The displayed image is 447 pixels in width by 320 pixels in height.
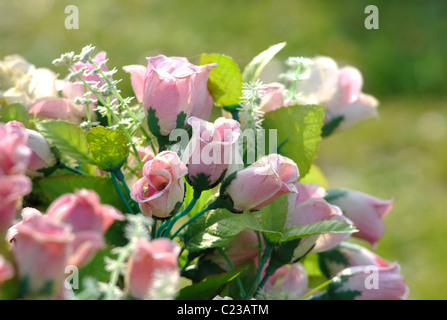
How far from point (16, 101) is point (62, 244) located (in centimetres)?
36

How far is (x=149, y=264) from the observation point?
12.2 inches

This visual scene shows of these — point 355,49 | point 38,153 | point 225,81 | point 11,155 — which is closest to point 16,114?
point 38,153

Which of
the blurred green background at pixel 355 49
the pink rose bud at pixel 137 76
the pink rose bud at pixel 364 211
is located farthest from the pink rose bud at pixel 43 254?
the blurred green background at pixel 355 49

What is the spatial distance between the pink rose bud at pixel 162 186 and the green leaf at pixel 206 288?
0.17ft

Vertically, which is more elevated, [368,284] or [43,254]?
[43,254]

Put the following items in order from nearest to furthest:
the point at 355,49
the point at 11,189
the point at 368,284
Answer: the point at 11,189 → the point at 368,284 → the point at 355,49

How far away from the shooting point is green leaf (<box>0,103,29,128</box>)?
0.56 m

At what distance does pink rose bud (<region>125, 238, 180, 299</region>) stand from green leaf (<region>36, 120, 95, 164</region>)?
19 cm

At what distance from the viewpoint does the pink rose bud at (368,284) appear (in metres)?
0.54

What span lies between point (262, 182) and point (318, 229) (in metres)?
0.06

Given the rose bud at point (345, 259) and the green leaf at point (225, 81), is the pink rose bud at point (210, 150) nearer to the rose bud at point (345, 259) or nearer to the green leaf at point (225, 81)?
the green leaf at point (225, 81)

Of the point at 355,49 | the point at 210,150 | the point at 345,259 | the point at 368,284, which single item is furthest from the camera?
the point at 355,49

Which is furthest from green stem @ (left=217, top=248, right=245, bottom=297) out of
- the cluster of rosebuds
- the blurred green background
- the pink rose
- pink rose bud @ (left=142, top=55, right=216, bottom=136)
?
the blurred green background

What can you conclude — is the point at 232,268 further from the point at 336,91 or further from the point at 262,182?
the point at 336,91
